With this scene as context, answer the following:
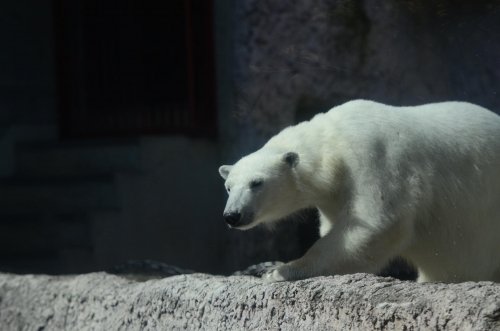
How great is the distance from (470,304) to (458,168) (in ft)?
5.86

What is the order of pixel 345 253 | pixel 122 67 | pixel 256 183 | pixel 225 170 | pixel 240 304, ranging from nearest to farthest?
pixel 240 304 < pixel 345 253 < pixel 256 183 < pixel 225 170 < pixel 122 67

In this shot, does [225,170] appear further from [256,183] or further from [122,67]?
[122,67]

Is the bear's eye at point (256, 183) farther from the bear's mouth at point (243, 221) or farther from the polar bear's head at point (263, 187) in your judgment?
the bear's mouth at point (243, 221)

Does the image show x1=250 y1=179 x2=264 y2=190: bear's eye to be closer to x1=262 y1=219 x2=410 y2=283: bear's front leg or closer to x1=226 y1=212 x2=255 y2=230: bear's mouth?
x1=226 y1=212 x2=255 y2=230: bear's mouth

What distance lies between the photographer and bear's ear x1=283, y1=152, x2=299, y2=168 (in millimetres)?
4676

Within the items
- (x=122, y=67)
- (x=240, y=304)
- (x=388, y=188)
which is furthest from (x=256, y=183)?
(x=122, y=67)

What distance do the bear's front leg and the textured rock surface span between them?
24cm

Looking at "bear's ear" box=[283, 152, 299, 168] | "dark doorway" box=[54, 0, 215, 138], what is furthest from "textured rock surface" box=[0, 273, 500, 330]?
"dark doorway" box=[54, 0, 215, 138]

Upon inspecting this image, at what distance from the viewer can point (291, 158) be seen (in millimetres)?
4680

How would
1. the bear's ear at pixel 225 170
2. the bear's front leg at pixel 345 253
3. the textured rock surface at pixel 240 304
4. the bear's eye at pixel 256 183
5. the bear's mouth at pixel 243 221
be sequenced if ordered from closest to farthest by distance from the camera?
the textured rock surface at pixel 240 304, the bear's front leg at pixel 345 253, the bear's mouth at pixel 243 221, the bear's eye at pixel 256 183, the bear's ear at pixel 225 170

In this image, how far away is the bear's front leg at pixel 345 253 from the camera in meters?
4.42

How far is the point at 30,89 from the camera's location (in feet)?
28.7

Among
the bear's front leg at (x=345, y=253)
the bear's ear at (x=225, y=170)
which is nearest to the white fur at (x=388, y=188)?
the bear's front leg at (x=345, y=253)

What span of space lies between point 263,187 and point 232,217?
0.81 ft
